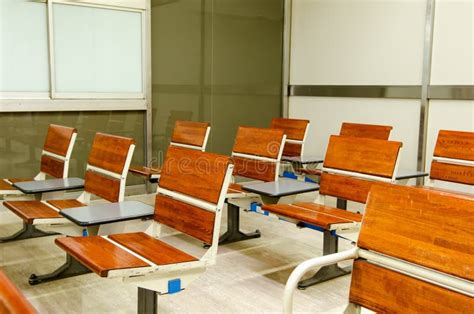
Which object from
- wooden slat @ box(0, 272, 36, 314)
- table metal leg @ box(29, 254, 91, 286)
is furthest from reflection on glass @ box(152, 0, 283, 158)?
wooden slat @ box(0, 272, 36, 314)

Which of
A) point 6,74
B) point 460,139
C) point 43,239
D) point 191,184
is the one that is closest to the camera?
point 191,184

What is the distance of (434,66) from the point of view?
489cm

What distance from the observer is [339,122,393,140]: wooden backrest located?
14.6 ft

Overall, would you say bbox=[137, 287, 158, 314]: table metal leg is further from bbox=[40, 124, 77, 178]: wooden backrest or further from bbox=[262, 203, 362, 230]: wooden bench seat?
bbox=[40, 124, 77, 178]: wooden backrest

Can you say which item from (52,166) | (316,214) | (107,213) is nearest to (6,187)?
(52,166)

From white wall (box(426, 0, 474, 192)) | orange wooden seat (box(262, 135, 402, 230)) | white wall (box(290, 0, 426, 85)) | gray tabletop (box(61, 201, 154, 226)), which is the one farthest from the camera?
white wall (box(290, 0, 426, 85))

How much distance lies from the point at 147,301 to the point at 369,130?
3094 mm

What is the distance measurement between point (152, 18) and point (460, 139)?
3.47 m

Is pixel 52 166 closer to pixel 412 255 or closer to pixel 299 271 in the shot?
pixel 299 271

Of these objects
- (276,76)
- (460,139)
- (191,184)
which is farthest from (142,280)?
(276,76)

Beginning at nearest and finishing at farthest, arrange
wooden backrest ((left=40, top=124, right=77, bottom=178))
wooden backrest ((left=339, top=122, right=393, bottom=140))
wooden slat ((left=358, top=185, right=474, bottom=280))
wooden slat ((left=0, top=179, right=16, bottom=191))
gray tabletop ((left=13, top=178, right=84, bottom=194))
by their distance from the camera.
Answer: wooden slat ((left=358, top=185, right=474, bottom=280))
gray tabletop ((left=13, top=178, right=84, bottom=194))
wooden slat ((left=0, top=179, right=16, bottom=191))
wooden backrest ((left=40, top=124, right=77, bottom=178))
wooden backrest ((left=339, top=122, right=393, bottom=140))

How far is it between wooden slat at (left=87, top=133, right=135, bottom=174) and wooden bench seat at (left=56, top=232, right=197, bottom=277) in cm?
63

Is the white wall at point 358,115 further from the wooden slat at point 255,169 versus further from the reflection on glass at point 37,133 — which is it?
the reflection on glass at point 37,133

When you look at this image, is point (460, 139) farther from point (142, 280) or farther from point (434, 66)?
point (142, 280)
